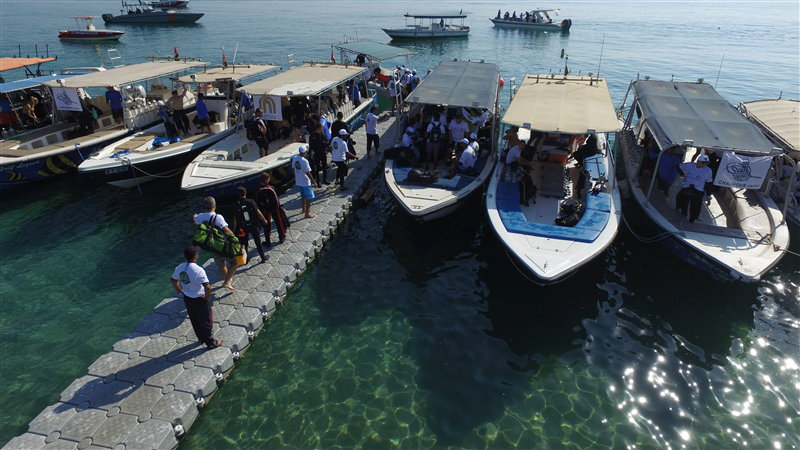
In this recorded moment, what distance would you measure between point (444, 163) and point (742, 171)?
7100 mm

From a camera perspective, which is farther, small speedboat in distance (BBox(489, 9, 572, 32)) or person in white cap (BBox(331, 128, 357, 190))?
small speedboat in distance (BBox(489, 9, 572, 32))

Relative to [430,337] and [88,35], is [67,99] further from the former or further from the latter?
[88,35]

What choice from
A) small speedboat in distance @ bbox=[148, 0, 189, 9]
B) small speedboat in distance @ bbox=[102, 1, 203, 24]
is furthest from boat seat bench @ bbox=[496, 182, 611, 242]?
small speedboat in distance @ bbox=[148, 0, 189, 9]

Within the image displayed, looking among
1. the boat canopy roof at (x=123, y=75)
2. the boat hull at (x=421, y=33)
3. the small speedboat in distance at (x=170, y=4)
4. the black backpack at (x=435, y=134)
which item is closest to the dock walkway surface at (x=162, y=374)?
the black backpack at (x=435, y=134)

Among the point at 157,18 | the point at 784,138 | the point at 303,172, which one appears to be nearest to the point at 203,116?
the point at 303,172

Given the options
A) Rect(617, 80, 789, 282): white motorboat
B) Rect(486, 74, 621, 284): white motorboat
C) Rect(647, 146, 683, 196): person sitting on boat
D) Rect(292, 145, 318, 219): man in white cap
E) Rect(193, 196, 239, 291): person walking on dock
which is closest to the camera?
Rect(193, 196, 239, 291): person walking on dock

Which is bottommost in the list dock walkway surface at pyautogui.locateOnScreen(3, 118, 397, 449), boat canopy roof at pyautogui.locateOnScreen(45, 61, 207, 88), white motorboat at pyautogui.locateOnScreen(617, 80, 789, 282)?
dock walkway surface at pyautogui.locateOnScreen(3, 118, 397, 449)

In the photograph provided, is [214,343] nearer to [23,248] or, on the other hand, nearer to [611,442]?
[611,442]

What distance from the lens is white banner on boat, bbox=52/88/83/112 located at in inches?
582

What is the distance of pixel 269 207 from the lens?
10008 millimetres

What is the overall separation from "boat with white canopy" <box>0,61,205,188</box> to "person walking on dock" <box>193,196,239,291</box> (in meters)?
9.29

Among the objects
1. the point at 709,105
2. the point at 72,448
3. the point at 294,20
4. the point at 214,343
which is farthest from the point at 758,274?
the point at 294,20

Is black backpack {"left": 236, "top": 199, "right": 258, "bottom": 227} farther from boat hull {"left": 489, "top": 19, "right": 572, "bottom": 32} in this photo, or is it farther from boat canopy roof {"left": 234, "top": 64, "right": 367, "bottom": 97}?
boat hull {"left": 489, "top": 19, "right": 572, "bottom": 32}

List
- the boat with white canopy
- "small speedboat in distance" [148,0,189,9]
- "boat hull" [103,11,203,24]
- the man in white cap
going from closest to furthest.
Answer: the man in white cap
the boat with white canopy
"boat hull" [103,11,203,24]
"small speedboat in distance" [148,0,189,9]
